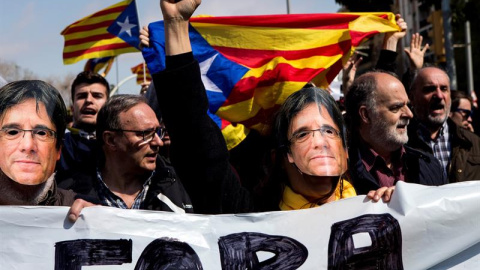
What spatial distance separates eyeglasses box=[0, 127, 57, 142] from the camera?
260 centimetres

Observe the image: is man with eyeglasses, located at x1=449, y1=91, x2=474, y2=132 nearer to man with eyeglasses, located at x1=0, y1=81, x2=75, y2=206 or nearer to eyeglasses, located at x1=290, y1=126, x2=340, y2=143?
eyeglasses, located at x1=290, y1=126, x2=340, y2=143

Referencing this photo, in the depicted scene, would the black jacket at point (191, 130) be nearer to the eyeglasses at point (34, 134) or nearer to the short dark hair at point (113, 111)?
the eyeglasses at point (34, 134)

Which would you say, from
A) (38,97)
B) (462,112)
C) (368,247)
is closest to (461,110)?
(462,112)

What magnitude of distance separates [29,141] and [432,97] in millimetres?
3160

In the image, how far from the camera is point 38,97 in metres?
2.69

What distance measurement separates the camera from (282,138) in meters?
2.80

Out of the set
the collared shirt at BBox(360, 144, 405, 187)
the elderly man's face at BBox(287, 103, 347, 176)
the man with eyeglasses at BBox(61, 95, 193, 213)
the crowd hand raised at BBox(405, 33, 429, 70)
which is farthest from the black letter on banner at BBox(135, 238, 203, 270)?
the crowd hand raised at BBox(405, 33, 429, 70)

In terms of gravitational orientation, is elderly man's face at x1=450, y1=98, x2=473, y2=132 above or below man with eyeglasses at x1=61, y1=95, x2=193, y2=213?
below

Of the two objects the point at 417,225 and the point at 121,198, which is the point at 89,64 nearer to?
the point at 121,198

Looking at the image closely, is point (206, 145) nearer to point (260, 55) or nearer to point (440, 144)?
point (260, 55)

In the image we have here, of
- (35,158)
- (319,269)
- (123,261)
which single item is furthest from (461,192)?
(35,158)

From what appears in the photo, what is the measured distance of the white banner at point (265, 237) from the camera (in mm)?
2553

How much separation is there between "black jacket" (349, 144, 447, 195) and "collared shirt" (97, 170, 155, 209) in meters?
1.05

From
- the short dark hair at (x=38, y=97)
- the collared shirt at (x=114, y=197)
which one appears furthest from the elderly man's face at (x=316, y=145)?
the collared shirt at (x=114, y=197)
